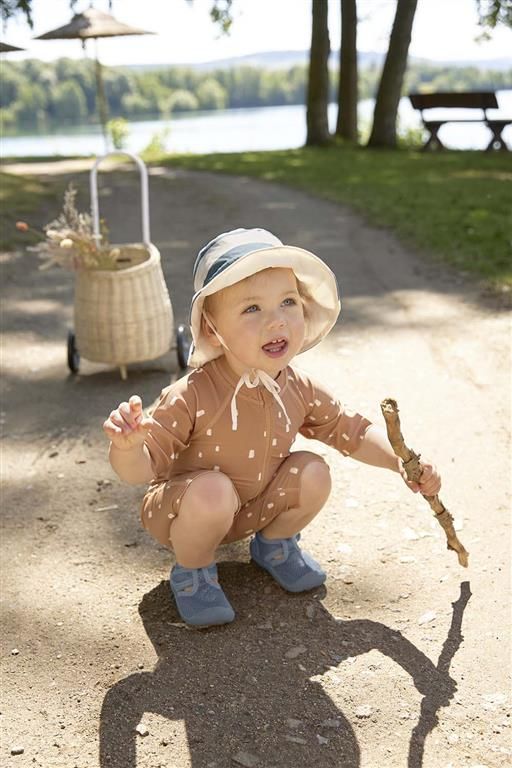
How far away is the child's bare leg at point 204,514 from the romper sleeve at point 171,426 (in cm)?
11

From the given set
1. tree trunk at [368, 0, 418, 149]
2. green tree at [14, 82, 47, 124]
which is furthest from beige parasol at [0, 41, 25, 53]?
green tree at [14, 82, 47, 124]

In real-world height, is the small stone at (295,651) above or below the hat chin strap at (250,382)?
below

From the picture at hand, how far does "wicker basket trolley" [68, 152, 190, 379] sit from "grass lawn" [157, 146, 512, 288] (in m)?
2.81

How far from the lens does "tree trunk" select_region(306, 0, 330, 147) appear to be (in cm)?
1669

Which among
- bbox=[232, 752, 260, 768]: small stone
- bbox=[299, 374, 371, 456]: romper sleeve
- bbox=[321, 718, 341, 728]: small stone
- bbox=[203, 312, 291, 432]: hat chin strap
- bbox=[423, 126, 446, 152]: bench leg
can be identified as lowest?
bbox=[423, 126, 446, 152]: bench leg

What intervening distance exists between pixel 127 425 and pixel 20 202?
27.8 ft

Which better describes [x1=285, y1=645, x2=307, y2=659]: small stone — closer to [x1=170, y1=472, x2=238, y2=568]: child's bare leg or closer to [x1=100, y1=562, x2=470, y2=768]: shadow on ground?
[x1=100, y1=562, x2=470, y2=768]: shadow on ground

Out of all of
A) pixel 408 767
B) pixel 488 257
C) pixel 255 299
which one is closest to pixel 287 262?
pixel 255 299

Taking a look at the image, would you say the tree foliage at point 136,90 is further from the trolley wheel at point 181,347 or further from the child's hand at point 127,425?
the child's hand at point 127,425

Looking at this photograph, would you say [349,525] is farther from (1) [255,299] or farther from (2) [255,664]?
(1) [255,299]

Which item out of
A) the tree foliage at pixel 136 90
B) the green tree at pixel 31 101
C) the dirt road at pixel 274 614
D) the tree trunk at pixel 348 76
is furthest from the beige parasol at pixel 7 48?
the green tree at pixel 31 101

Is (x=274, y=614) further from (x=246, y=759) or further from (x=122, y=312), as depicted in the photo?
(x=122, y=312)

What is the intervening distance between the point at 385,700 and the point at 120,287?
2761 mm

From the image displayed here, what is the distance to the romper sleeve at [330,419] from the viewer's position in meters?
2.84
